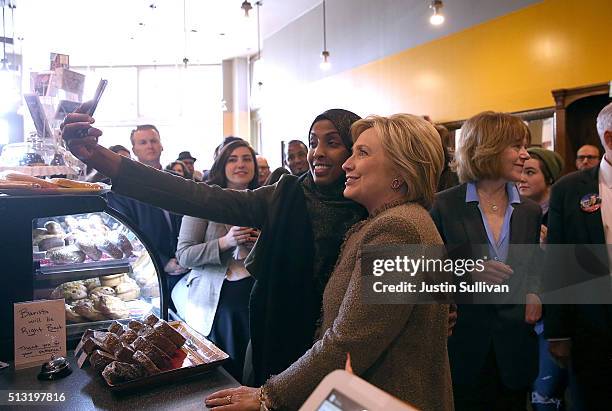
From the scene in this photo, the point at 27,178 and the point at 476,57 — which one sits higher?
the point at 476,57

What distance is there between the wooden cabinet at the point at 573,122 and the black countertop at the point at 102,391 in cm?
390

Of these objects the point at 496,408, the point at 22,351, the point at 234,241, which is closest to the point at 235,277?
the point at 234,241

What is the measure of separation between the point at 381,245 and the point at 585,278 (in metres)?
1.17

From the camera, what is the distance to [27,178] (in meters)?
1.24

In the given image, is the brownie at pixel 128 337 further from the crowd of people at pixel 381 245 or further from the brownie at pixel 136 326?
the crowd of people at pixel 381 245

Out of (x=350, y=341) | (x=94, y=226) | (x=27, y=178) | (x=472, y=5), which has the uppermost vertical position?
(x=472, y=5)

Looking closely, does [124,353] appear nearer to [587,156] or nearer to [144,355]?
[144,355]

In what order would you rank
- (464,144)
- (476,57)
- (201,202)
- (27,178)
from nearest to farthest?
1. (27,178)
2. (201,202)
3. (464,144)
4. (476,57)

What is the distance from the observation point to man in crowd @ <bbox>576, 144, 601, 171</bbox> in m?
3.88

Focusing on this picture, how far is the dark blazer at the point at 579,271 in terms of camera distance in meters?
1.73

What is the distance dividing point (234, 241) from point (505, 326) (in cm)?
111

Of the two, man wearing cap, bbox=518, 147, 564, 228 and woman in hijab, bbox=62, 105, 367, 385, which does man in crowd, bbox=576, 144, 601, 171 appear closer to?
man wearing cap, bbox=518, 147, 564, 228

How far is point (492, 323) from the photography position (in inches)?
65.6

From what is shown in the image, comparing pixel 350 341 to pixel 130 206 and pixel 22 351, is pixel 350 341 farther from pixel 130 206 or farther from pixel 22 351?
pixel 130 206
